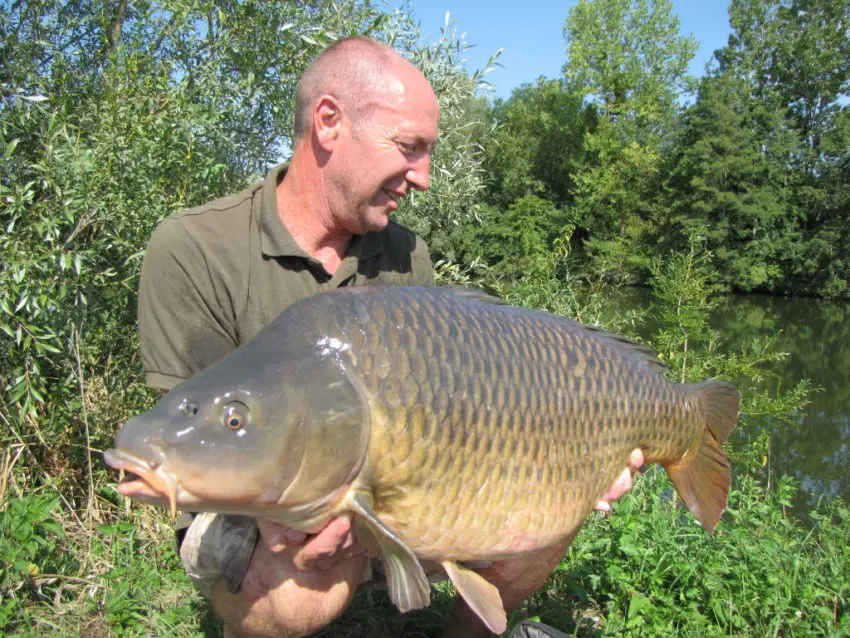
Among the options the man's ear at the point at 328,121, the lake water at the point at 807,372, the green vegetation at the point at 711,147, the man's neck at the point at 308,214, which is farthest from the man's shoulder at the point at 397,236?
the green vegetation at the point at 711,147

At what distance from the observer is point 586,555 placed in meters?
2.06

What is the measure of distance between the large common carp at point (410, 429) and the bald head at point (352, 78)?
0.54 meters

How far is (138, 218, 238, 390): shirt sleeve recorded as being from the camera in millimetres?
1492

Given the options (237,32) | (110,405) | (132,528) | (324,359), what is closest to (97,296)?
(110,405)

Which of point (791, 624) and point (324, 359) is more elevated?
point (324, 359)

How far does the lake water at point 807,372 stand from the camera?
5.32 m

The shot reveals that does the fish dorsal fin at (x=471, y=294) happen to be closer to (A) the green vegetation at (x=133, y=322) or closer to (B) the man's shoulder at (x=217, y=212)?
(B) the man's shoulder at (x=217, y=212)

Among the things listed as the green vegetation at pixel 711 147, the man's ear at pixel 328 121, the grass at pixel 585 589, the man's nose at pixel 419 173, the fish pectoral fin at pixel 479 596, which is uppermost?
the green vegetation at pixel 711 147

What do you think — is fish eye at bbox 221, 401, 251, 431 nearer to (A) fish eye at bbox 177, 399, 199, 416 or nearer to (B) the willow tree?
(A) fish eye at bbox 177, 399, 199, 416

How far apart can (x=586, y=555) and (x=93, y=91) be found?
2477 mm

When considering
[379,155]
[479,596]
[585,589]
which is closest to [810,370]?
[585,589]

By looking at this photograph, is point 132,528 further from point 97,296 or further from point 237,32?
point 237,32

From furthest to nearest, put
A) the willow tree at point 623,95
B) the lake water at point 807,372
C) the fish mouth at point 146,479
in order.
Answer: the willow tree at point 623,95
the lake water at point 807,372
the fish mouth at point 146,479

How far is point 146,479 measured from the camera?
0.98m
